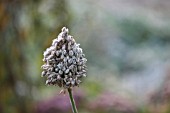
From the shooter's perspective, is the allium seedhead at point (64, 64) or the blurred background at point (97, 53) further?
the blurred background at point (97, 53)

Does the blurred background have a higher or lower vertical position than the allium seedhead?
higher

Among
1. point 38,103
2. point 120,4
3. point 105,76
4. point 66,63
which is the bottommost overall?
point 66,63

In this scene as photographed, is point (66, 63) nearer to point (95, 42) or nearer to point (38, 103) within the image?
point (38, 103)

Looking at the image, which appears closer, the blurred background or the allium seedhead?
the allium seedhead

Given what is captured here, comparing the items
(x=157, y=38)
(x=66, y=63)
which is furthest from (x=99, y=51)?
(x=66, y=63)
